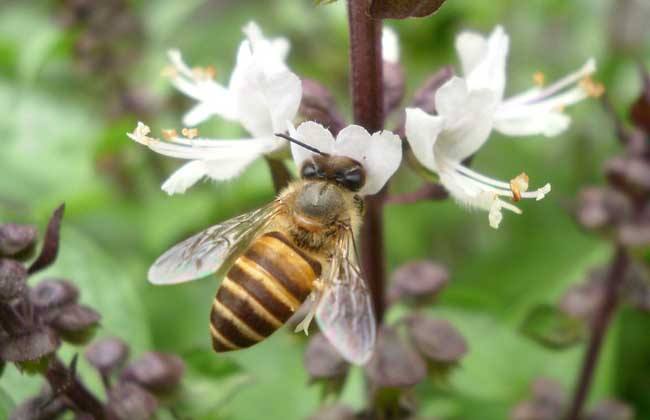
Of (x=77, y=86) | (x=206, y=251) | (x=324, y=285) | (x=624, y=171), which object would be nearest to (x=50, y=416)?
(x=206, y=251)

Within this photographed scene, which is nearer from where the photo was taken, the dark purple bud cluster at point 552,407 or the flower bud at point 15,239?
the flower bud at point 15,239

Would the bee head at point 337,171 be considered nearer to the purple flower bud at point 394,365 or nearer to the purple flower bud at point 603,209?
the purple flower bud at point 394,365

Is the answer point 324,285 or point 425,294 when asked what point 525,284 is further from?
point 324,285

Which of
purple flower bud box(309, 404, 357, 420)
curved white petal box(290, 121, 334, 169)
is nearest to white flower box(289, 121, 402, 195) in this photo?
curved white petal box(290, 121, 334, 169)

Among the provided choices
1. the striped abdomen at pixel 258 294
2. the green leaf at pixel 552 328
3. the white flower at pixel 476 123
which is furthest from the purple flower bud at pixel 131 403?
the green leaf at pixel 552 328

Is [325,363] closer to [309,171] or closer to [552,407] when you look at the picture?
[309,171]

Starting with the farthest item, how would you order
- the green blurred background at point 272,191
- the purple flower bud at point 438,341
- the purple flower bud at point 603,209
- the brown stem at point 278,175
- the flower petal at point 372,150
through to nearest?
the green blurred background at point 272,191 < the purple flower bud at point 603,209 < the purple flower bud at point 438,341 < the brown stem at point 278,175 < the flower petal at point 372,150

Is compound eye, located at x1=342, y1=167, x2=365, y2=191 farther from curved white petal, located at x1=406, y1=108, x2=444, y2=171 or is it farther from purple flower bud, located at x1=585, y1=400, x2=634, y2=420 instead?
purple flower bud, located at x1=585, y1=400, x2=634, y2=420
